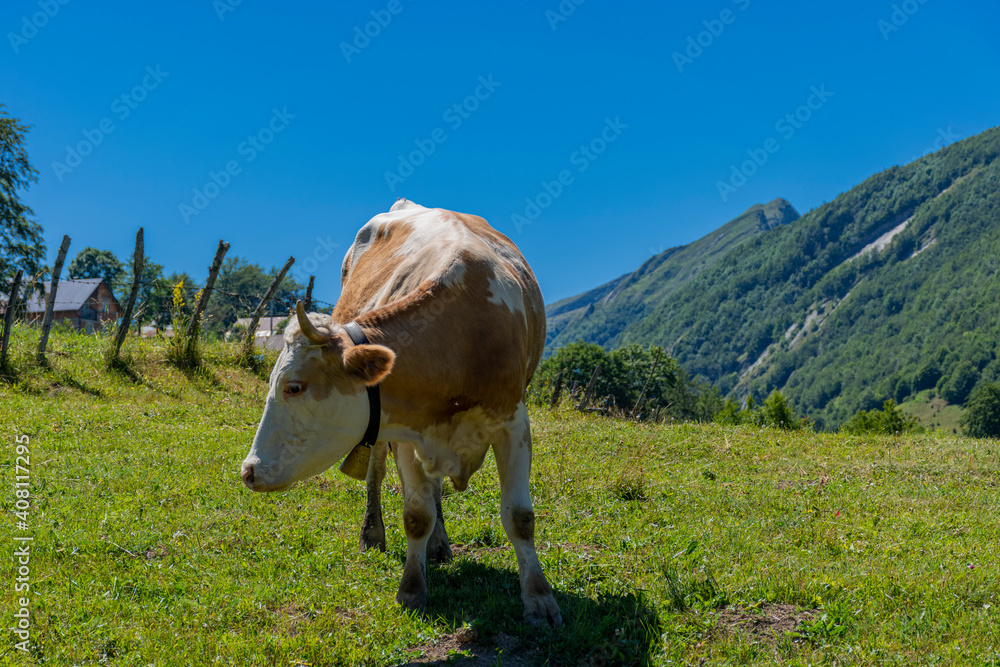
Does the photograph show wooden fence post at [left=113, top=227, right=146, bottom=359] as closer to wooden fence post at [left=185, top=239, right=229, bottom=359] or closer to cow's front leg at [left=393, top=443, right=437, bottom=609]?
wooden fence post at [left=185, top=239, right=229, bottom=359]

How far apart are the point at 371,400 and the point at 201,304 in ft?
44.2

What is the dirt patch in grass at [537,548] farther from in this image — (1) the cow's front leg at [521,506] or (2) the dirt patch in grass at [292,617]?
(2) the dirt patch in grass at [292,617]

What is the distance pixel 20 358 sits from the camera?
46.7 feet

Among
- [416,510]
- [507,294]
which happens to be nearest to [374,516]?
[416,510]

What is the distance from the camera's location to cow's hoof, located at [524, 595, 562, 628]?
493 cm

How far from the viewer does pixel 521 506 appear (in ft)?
17.1

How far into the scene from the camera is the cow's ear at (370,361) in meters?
4.23

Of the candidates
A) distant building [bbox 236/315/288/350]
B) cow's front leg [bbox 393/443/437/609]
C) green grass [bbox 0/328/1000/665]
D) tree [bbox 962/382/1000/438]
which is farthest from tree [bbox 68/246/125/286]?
tree [bbox 962/382/1000/438]

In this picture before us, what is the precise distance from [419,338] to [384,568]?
2.49 metres

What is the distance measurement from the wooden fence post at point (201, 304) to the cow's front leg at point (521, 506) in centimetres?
1270

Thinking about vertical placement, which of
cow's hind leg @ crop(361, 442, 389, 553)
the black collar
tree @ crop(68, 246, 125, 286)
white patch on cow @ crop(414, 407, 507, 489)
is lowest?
cow's hind leg @ crop(361, 442, 389, 553)

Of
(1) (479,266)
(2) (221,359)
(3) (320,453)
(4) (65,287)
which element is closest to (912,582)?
(1) (479,266)

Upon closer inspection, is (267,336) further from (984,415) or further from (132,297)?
(984,415)

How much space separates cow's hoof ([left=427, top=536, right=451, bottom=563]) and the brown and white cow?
63cm
